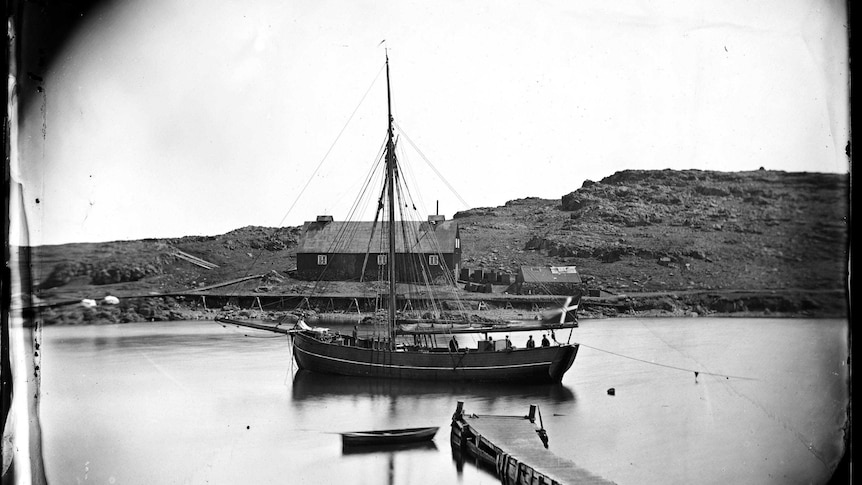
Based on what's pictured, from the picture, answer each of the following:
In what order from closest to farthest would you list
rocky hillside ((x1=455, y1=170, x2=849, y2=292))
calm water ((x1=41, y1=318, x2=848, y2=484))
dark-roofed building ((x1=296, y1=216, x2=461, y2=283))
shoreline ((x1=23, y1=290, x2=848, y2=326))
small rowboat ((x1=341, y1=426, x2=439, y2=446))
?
calm water ((x1=41, y1=318, x2=848, y2=484)) < rocky hillside ((x1=455, y1=170, x2=849, y2=292)) < small rowboat ((x1=341, y1=426, x2=439, y2=446)) < shoreline ((x1=23, y1=290, x2=848, y2=326)) < dark-roofed building ((x1=296, y1=216, x2=461, y2=283))

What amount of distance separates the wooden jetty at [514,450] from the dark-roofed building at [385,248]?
4.12 metres

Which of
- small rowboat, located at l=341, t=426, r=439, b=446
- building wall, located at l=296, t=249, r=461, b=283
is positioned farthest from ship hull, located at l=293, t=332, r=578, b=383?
small rowboat, located at l=341, t=426, r=439, b=446

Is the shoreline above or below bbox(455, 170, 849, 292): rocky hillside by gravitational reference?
below

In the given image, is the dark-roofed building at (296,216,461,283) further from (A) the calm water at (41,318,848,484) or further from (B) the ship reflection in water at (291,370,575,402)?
(A) the calm water at (41,318,848,484)

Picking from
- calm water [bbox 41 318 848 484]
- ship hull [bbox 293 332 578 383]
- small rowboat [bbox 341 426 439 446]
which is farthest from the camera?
ship hull [bbox 293 332 578 383]

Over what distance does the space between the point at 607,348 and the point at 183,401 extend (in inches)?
342

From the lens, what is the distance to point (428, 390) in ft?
37.0

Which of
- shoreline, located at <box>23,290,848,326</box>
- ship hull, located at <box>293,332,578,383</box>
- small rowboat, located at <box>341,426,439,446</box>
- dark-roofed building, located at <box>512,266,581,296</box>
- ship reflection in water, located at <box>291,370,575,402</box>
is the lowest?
ship reflection in water, located at <box>291,370,575,402</box>

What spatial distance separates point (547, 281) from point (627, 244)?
2.27m

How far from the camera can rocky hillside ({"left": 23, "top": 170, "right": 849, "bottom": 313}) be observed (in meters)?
7.20

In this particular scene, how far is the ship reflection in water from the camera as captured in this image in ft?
35.8

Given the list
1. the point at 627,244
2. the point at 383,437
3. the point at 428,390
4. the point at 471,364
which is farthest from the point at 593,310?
the point at 383,437

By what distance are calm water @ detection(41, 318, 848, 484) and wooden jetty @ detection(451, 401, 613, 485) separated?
0.25 m

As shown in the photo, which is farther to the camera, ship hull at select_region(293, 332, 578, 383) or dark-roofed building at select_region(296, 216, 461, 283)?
dark-roofed building at select_region(296, 216, 461, 283)
